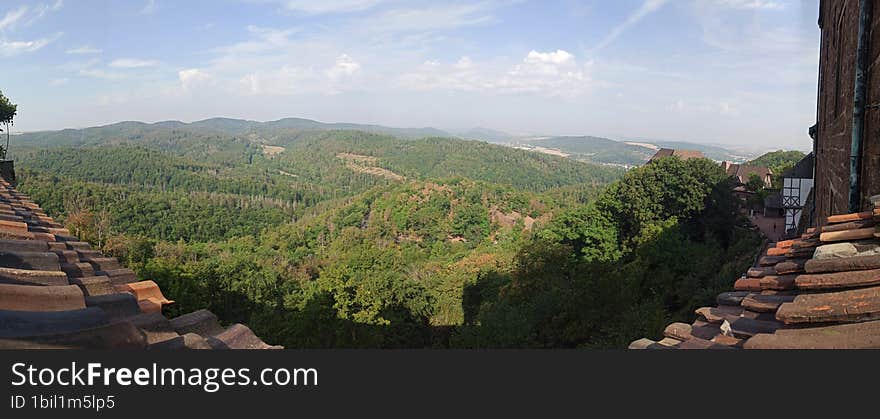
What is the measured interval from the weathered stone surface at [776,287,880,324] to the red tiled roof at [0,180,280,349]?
228 cm

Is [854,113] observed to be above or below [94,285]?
above

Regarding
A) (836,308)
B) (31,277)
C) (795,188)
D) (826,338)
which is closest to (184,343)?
(31,277)

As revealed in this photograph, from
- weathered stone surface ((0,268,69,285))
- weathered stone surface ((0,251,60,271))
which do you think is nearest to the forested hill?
weathered stone surface ((0,251,60,271))

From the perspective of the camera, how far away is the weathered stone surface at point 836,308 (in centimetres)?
205

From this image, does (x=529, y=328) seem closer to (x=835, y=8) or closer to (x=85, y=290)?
(x=835, y=8)

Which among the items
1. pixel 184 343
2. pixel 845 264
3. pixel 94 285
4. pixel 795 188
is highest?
pixel 795 188

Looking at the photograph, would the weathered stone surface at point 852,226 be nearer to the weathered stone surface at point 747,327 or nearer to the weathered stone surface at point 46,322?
the weathered stone surface at point 747,327

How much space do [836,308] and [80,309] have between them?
115 inches

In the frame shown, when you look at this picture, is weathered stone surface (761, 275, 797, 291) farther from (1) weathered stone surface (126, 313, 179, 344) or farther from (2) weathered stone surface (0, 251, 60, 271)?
(2) weathered stone surface (0, 251, 60, 271)

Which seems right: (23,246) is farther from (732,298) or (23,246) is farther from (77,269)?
(732,298)

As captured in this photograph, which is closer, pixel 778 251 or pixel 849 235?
pixel 849 235

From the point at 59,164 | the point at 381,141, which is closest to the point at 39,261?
the point at 59,164

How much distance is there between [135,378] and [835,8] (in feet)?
25.7

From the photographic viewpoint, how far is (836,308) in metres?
2.09
